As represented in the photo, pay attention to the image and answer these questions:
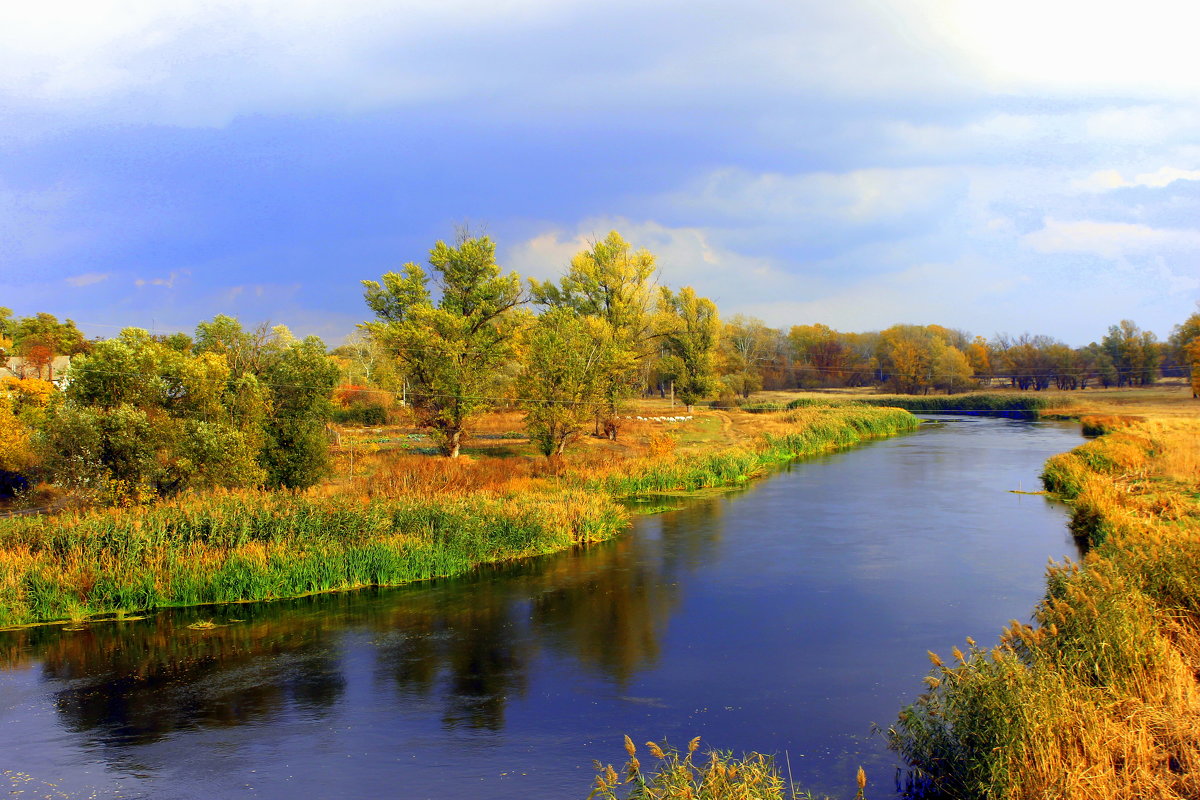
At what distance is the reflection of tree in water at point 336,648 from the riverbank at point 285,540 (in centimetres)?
59

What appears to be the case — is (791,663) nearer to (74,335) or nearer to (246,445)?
(246,445)

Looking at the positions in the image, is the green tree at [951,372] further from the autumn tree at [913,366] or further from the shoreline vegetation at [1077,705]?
the shoreline vegetation at [1077,705]

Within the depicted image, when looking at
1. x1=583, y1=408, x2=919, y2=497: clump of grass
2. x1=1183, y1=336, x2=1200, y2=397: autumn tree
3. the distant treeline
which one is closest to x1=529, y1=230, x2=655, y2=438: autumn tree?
the distant treeline

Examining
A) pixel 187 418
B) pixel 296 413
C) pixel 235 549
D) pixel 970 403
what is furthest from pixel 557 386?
pixel 970 403

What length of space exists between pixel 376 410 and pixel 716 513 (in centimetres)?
2831

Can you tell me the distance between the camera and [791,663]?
45.1 feet

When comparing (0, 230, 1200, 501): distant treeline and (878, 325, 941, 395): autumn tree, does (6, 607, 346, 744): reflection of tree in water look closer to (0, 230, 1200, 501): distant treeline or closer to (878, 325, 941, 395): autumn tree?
(0, 230, 1200, 501): distant treeline

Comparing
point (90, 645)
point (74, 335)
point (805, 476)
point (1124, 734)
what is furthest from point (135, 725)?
point (74, 335)

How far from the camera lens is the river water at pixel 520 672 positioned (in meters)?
10.2

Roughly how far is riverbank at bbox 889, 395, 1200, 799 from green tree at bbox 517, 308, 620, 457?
2276 centimetres

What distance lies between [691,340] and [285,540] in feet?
145

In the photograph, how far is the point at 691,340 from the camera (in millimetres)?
59375

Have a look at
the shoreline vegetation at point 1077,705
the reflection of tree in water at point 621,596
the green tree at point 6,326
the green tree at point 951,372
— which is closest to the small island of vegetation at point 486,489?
the shoreline vegetation at point 1077,705

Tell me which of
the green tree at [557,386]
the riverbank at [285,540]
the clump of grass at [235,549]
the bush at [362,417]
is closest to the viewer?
the clump of grass at [235,549]
